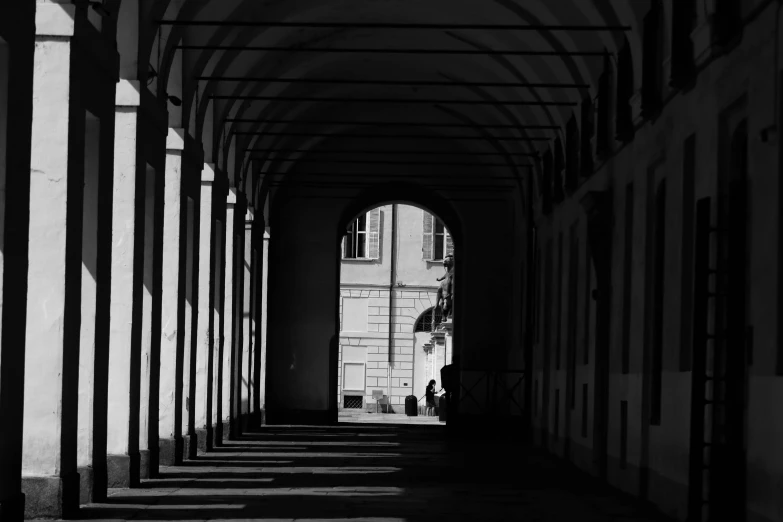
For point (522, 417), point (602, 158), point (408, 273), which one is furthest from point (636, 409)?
point (408, 273)

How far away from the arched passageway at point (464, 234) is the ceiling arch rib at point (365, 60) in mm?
92

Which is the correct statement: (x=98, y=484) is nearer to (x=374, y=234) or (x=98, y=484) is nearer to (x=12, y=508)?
(x=12, y=508)

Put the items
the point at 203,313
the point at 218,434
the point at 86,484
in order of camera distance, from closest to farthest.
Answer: the point at 86,484, the point at 203,313, the point at 218,434

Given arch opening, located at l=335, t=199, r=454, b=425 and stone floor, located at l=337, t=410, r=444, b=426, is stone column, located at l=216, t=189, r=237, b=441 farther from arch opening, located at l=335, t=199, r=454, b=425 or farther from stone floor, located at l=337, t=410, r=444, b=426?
arch opening, located at l=335, t=199, r=454, b=425

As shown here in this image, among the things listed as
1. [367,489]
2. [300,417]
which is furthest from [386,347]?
[367,489]

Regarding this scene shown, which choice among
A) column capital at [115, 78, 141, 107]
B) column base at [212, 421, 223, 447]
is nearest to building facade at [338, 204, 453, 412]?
column base at [212, 421, 223, 447]

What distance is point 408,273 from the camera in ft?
219

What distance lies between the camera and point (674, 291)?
15.9 m

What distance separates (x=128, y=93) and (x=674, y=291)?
22.4ft

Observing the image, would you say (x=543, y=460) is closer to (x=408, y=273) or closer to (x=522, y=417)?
(x=522, y=417)

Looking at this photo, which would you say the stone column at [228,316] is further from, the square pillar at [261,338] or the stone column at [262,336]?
the stone column at [262,336]

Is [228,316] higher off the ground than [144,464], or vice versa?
[228,316]

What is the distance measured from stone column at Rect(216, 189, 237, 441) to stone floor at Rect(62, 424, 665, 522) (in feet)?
5.56

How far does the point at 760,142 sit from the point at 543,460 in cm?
1391
